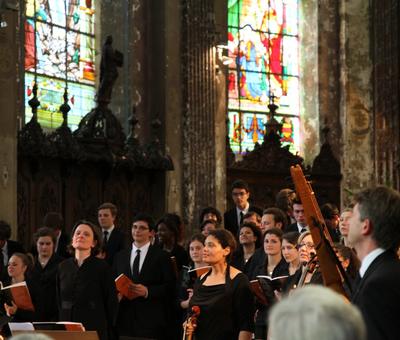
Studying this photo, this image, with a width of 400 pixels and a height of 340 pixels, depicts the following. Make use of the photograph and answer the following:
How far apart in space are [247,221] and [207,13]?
7.29 metres

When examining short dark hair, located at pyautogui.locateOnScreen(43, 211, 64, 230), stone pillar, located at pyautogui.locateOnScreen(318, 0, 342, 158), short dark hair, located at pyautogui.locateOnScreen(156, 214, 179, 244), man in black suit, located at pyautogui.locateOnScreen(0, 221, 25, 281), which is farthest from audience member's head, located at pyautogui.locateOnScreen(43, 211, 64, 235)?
stone pillar, located at pyautogui.locateOnScreen(318, 0, 342, 158)

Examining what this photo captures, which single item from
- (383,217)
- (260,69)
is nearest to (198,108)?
(260,69)

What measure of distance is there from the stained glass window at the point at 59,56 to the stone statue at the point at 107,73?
96cm

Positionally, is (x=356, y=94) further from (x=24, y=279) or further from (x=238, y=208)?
Result: (x=24, y=279)

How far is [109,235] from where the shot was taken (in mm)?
10516

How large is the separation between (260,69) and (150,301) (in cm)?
1035

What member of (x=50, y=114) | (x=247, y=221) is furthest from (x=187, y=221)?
(x=247, y=221)

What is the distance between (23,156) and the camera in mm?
13086

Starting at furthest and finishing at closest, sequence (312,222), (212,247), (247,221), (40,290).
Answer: (247,221)
(40,290)
(212,247)
(312,222)

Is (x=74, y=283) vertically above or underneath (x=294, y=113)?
underneath

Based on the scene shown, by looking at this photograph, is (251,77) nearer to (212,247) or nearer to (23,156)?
(23,156)

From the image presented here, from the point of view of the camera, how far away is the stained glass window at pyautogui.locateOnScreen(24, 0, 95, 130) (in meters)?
14.6

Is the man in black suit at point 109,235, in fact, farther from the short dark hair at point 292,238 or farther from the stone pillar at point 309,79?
the stone pillar at point 309,79

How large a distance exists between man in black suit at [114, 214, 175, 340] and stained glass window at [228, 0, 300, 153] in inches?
342
